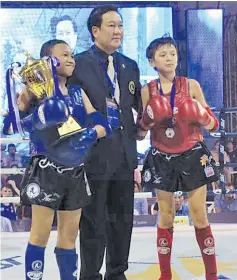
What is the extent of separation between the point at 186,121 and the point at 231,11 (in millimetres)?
2650

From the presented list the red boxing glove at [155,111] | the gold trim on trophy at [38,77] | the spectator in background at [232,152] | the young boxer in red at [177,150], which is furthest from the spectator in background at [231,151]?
the gold trim on trophy at [38,77]

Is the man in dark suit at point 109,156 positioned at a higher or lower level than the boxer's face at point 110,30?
→ lower

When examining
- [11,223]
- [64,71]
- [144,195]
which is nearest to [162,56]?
[64,71]

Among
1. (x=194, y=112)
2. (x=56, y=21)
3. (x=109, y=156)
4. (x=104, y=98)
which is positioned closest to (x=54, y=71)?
(x=104, y=98)

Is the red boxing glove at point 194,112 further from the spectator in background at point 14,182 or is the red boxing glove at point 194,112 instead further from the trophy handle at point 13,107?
the spectator in background at point 14,182

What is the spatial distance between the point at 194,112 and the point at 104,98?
0.33m

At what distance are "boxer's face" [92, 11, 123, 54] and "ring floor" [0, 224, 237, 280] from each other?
1.01 m

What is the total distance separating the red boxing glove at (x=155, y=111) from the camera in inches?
76.5

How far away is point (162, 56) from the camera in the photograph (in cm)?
202

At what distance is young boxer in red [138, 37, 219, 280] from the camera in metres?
1.98

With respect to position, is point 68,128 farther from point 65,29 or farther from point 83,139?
point 65,29

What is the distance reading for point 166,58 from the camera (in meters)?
2.01

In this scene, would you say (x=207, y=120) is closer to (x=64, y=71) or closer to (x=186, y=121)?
→ (x=186, y=121)

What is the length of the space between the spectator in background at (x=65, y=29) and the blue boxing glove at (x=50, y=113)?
2852mm
